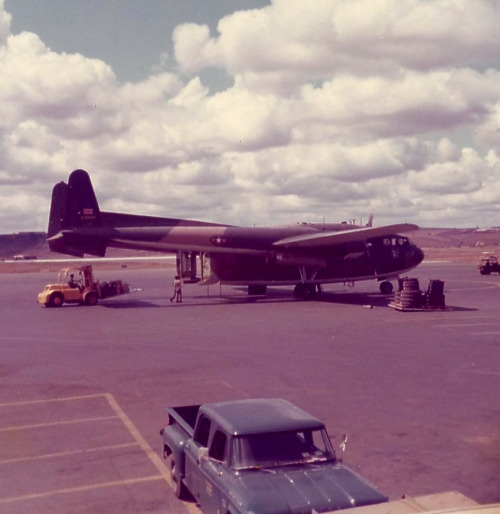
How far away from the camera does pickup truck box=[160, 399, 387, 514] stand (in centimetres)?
682

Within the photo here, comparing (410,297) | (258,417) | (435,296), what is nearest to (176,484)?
(258,417)

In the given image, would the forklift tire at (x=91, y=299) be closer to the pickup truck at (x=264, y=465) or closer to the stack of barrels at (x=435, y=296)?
the stack of barrels at (x=435, y=296)

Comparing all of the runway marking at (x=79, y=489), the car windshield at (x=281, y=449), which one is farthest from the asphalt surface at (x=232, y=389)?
the car windshield at (x=281, y=449)

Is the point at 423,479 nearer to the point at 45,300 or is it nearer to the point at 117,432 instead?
the point at 117,432

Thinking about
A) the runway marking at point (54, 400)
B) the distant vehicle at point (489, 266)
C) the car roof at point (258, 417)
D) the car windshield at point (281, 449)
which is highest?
the distant vehicle at point (489, 266)

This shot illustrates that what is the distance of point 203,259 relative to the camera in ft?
127

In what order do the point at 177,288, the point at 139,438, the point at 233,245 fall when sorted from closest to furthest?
the point at 139,438 < the point at 233,245 < the point at 177,288

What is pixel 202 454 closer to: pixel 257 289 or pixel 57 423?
pixel 57 423

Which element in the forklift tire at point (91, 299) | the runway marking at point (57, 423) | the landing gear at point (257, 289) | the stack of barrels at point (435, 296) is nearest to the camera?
the runway marking at point (57, 423)

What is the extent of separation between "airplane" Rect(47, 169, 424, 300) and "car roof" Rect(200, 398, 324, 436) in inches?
1097

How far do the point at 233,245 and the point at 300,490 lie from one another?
103ft

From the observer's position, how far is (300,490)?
6.97 metres

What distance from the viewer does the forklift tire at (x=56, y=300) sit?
37.4 m

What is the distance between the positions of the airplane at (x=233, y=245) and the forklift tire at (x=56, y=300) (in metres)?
2.84
